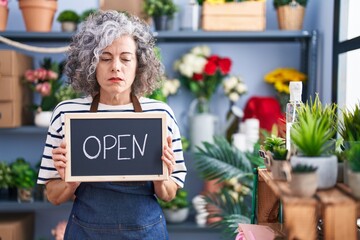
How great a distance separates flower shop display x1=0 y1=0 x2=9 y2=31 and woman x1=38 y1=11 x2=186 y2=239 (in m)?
1.60

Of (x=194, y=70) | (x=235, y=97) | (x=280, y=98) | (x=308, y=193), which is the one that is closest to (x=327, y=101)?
(x=280, y=98)

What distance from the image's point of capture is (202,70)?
10.6 feet

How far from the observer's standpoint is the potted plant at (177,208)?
3164 millimetres

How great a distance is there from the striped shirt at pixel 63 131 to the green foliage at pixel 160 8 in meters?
1.52

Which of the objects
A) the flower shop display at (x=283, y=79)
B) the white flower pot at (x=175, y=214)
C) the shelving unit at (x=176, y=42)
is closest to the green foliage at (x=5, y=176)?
the shelving unit at (x=176, y=42)

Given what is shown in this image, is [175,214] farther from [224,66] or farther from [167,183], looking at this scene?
[167,183]

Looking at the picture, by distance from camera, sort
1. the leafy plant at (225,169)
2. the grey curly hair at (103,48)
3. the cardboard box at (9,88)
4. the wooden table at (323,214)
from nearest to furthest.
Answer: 1. the wooden table at (323,214)
2. the grey curly hair at (103,48)
3. the leafy plant at (225,169)
4. the cardboard box at (9,88)

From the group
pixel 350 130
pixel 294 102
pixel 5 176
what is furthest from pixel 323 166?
pixel 5 176

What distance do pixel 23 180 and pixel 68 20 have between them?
1011 millimetres

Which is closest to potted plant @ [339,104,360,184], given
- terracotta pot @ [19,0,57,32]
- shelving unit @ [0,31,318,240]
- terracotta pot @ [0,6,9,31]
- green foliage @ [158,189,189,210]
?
shelving unit @ [0,31,318,240]

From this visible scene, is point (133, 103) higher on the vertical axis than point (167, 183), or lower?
higher

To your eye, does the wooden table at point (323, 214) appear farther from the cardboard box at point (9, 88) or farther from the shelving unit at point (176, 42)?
the cardboard box at point (9, 88)

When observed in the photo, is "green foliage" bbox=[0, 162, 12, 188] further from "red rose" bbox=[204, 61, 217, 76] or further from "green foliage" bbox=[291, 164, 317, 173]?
"green foliage" bbox=[291, 164, 317, 173]

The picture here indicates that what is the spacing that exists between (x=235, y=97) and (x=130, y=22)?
1.66 metres
